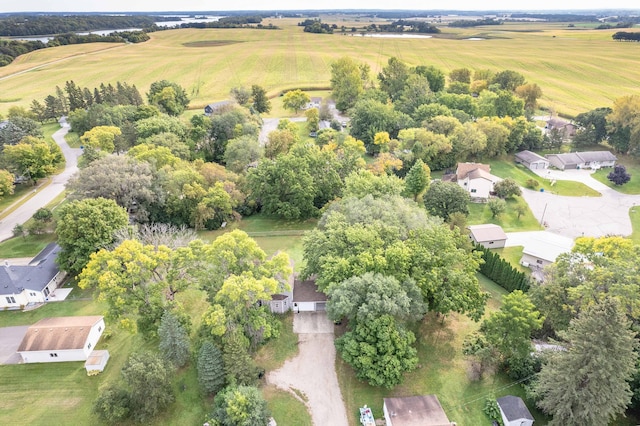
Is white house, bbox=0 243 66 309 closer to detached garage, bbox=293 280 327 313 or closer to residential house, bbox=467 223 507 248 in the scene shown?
detached garage, bbox=293 280 327 313

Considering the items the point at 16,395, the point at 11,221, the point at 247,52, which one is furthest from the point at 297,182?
the point at 247,52

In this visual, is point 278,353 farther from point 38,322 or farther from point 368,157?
point 368,157

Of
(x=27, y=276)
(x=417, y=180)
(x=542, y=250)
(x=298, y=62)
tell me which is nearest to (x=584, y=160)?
(x=417, y=180)

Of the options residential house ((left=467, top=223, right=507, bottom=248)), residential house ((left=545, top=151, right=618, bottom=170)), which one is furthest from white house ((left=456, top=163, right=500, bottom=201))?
residential house ((left=545, top=151, right=618, bottom=170))

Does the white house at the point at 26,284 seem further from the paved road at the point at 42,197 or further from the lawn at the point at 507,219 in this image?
the lawn at the point at 507,219

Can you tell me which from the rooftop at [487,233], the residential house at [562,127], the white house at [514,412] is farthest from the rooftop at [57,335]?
the residential house at [562,127]

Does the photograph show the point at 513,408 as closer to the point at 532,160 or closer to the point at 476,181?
the point at 476,181
